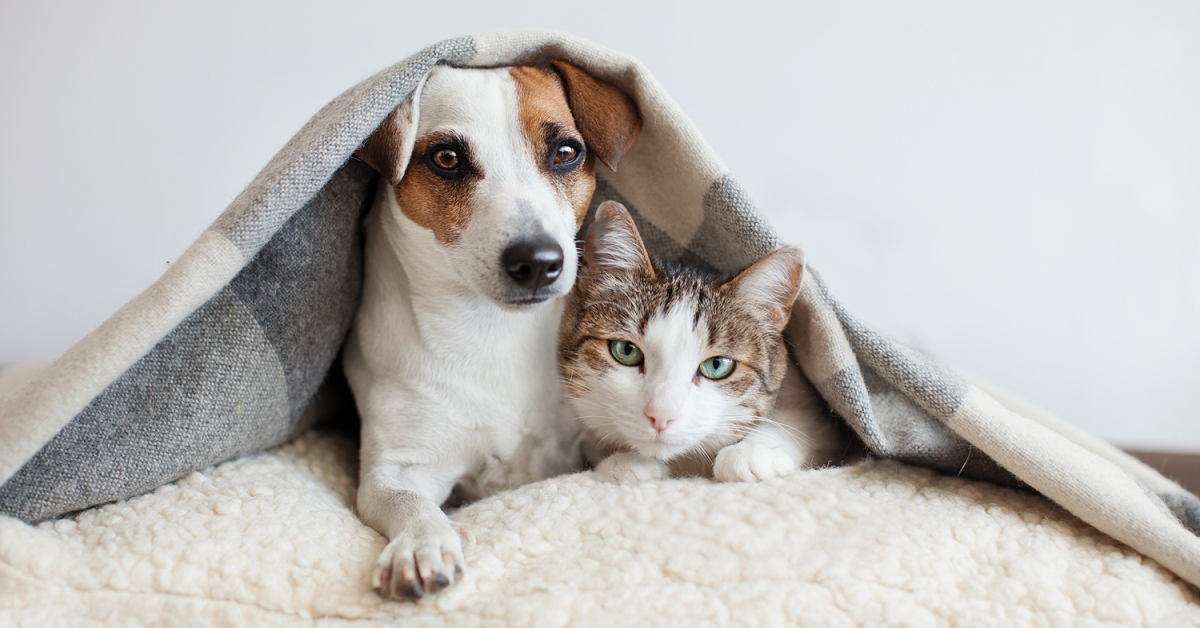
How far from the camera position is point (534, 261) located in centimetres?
99

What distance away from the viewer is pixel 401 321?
4.18ft

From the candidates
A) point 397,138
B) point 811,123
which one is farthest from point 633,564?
point 811,123

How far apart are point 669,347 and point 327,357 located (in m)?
0.72

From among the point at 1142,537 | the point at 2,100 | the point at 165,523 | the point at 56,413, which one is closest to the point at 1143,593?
the point at 1142,537

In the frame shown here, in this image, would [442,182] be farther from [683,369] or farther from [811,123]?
[811,123]

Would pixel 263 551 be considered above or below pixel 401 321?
below

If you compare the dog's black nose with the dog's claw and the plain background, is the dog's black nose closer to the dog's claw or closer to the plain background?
the dog's claw

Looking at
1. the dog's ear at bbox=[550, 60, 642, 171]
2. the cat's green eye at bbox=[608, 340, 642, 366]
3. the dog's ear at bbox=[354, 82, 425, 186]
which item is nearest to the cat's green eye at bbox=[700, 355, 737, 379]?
the cat's green eye at bbox=[608, 340, 642, 366]

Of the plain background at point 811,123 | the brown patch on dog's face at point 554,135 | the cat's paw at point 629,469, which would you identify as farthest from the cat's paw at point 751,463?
the plain background at point 811,123

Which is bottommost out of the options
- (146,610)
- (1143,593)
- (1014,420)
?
(146,610)

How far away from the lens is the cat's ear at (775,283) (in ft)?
3.60

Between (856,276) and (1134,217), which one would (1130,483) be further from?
(1134,217)

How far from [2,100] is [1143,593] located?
2808 millimetres

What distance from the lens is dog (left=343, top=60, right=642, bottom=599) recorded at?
3.40ft
